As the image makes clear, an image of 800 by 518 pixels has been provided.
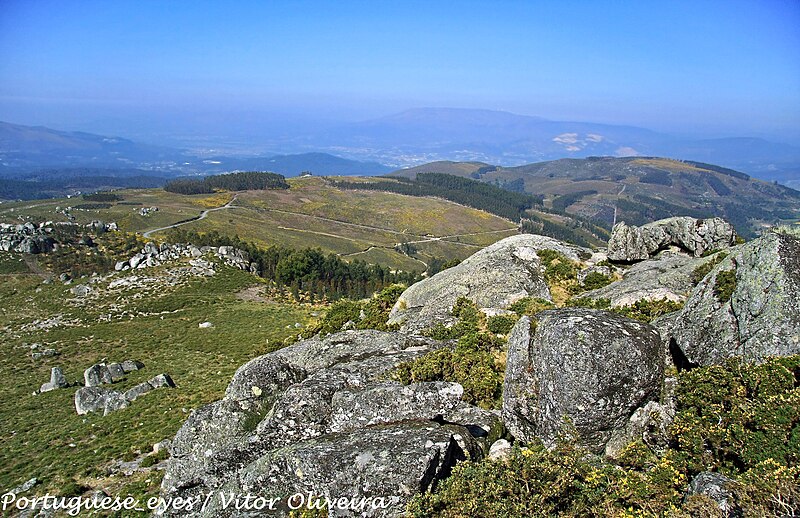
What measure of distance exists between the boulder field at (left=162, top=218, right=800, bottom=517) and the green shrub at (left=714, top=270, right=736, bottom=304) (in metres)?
0.05

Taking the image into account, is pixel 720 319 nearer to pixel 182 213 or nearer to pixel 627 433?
pixel 627 433

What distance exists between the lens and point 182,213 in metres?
168

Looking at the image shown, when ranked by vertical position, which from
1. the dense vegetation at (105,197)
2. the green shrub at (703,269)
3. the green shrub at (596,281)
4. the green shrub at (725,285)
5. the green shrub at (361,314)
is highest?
the green shrub at (725,285)

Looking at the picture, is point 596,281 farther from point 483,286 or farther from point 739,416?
point 739,416

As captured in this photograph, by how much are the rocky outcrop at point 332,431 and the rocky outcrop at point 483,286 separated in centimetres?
607

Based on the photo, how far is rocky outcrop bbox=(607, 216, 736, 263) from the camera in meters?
27.3

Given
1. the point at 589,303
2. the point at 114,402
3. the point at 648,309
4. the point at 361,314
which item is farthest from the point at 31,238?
the point at 648,309

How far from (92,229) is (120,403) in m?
105

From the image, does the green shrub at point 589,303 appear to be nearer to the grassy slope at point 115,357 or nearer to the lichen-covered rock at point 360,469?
the lichen-covered rock at point 360,469

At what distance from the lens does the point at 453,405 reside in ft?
46.3

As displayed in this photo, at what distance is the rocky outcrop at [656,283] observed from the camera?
1992cm

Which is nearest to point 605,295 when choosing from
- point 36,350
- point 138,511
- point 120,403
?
point 138,511

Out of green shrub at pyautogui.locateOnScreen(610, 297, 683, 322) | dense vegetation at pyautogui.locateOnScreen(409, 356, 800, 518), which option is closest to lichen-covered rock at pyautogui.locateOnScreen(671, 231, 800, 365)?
dense vegetation at pyautogui.locateOnScreen(409, 356, 800, 518)

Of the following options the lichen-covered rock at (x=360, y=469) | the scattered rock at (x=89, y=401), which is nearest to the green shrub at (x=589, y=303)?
the lichen-covered rock at (x=360, y=469)
